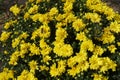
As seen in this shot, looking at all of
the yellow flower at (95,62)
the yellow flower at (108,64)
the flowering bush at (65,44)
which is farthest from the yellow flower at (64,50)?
the yellow flower at (108,64)

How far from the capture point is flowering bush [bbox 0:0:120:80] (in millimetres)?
3691

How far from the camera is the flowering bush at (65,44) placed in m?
3.69

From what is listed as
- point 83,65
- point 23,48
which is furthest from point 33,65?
point 83,65

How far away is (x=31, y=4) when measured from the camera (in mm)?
4660

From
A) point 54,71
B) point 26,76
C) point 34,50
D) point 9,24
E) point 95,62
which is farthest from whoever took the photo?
point 9,24

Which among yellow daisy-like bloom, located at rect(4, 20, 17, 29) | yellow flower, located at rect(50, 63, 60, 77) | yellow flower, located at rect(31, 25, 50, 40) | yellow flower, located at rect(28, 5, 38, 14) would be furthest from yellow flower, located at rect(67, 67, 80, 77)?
yellow daisy-like bloom, located at rect(4, 20, 17, 29)

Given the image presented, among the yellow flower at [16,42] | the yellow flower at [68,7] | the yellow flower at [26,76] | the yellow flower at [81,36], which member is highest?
the yellow flower at [68,7]

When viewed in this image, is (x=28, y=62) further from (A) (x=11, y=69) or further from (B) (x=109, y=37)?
(B) (x=109, y=37)

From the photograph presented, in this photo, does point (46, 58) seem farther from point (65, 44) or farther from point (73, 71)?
point (73, 71)

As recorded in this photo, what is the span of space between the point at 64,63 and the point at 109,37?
1.93 ft

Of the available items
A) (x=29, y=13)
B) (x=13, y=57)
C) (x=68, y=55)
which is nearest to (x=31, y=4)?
(x=29, y=13)

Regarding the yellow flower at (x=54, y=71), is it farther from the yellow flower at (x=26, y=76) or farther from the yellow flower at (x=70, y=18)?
the yellow flower at (x=70, y=18)

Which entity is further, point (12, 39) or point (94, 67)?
point (12, 39)

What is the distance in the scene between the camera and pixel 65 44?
3.80 metres
